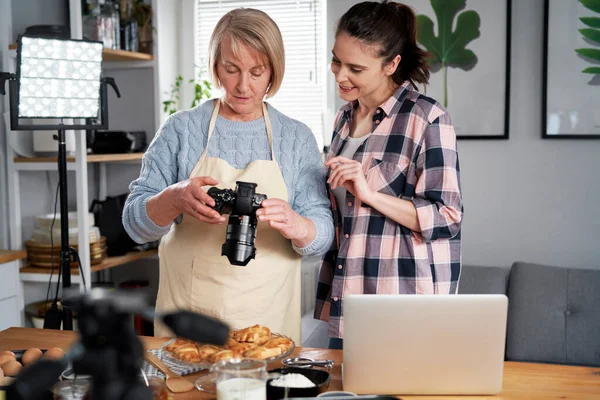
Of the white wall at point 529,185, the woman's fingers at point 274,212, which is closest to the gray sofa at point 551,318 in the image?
the white wall at point 529,185

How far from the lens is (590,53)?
2.85m

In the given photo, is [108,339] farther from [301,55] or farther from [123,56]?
[301,55]

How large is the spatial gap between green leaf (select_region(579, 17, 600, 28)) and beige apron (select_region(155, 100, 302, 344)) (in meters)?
1.78

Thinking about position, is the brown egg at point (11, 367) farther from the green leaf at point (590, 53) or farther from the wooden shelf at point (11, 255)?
the green leaf at point (590, 53)

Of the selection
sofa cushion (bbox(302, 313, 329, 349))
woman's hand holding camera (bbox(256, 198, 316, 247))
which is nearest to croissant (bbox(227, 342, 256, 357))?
woman's hand holding camera (bbox(256, 198, 316, 247))

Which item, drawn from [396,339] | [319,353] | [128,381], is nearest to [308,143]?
[319,353]

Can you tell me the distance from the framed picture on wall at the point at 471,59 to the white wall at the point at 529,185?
5 centimetres

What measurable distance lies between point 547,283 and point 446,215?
131 cm

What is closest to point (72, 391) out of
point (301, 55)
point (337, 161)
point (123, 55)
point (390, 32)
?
point (337, 161)

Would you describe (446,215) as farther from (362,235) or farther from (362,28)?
(362,28)

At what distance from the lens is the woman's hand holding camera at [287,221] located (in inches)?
58.2

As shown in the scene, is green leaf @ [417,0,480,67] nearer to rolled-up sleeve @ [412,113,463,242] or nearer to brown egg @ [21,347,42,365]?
rolled-up sleeve @ [412,113,463,242]

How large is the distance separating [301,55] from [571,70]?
133 cm

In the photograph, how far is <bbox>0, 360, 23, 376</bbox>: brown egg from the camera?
134 centimetres
